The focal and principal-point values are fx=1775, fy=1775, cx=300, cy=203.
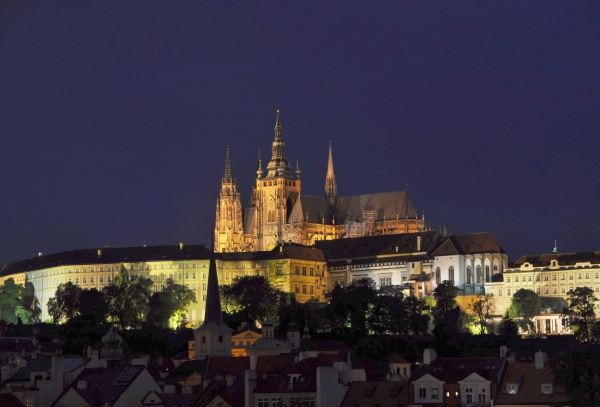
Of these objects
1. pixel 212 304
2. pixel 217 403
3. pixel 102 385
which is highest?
pixel 212 304

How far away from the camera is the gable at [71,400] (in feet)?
293

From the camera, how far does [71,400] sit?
3538 inches

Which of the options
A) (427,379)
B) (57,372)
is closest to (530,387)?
(427,379)

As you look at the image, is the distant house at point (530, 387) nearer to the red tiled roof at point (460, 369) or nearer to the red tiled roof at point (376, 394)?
the red tiled roof at point (460, 369)

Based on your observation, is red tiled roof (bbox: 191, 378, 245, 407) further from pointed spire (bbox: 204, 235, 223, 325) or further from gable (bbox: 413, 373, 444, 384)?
pointed spire (bbox: 204, 235, 223, 325)

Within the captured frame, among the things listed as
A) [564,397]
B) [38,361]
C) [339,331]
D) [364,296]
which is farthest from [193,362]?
[364,296]

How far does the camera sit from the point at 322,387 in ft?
286

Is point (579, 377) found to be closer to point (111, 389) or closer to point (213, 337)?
point (111, 389)

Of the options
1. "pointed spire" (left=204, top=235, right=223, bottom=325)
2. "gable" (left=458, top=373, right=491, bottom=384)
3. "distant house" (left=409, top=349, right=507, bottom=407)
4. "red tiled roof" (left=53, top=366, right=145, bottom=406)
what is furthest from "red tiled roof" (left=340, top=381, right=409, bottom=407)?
"pointed spire" (left=204, top=235, right=223, bottom=325)

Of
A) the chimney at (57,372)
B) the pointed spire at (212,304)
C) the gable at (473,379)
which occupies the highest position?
the pointed spire at (212,304)

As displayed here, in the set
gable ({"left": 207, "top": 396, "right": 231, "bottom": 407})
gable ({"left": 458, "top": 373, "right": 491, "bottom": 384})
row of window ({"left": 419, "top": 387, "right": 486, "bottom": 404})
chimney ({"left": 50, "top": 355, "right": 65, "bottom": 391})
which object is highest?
chimney ({"left": 50, "top": 355, "right": 65, "bottom": 391})

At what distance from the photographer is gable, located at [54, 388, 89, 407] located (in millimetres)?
89188

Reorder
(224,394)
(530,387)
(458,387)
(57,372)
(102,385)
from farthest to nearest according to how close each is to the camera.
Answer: (57,372) → (102,385) → (224,394) → (458,387) → (530,387)

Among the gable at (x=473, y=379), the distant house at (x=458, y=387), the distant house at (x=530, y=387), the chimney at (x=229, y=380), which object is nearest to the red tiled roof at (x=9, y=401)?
the chimney at (x=229, y=380)
